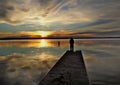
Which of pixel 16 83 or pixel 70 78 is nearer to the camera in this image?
pixel 70 78

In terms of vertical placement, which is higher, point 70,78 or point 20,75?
point 70,78

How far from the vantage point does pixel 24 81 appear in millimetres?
15117

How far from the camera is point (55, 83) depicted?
337 inches

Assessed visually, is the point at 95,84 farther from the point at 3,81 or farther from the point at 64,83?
the point at 3,81

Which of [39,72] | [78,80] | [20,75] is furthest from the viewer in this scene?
[39,72]

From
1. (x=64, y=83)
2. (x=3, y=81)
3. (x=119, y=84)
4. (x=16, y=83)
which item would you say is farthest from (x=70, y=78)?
(x=3, y=81)

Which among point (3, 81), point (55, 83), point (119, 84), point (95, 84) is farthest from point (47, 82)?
point (3, 81)

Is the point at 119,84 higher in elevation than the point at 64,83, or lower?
lower

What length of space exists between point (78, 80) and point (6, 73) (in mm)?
10840

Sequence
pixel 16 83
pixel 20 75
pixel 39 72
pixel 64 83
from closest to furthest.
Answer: pixel 64 83, pixel 16 83, pixel 20 75, pixel 39 72

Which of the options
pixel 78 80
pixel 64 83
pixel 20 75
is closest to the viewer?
pixel 64 83

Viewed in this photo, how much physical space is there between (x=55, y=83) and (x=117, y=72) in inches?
427

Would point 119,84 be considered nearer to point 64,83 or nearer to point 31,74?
point 64,83

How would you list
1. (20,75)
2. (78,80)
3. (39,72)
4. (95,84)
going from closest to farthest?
1. (78,80)
2. (95,84)
3. (20,75)
4. (39,72)
